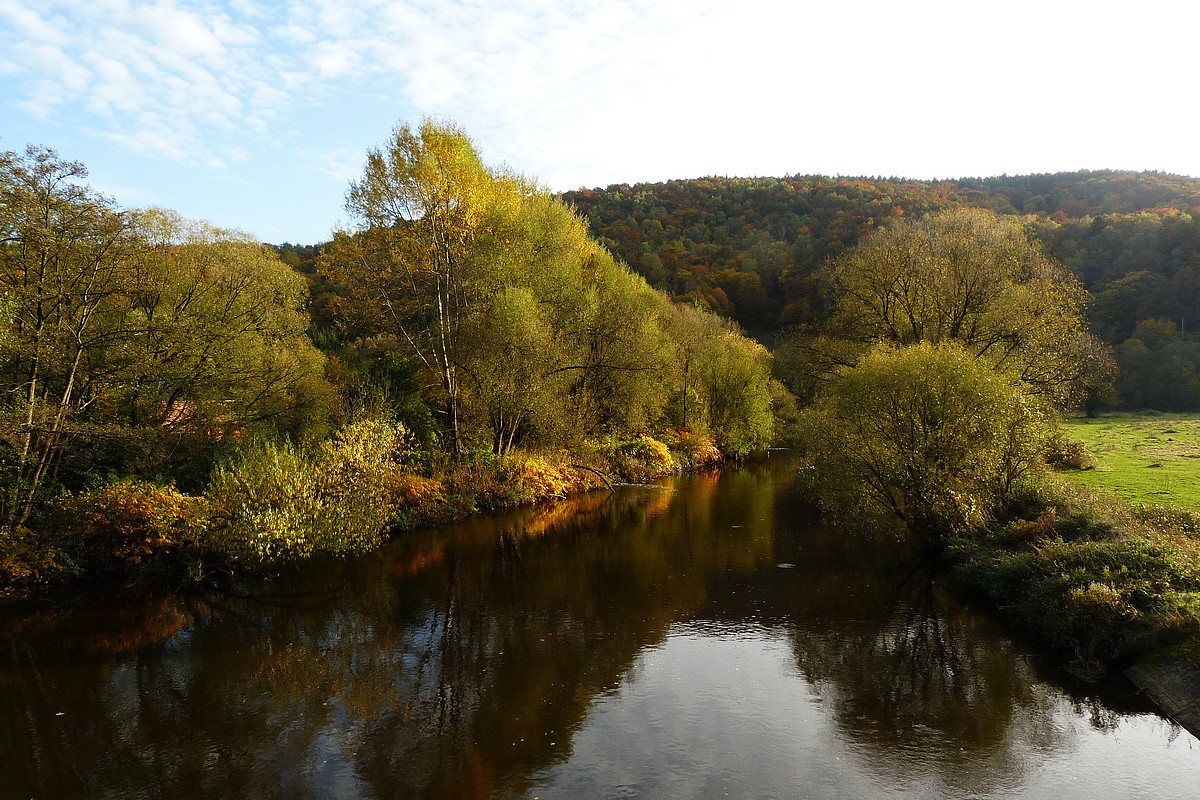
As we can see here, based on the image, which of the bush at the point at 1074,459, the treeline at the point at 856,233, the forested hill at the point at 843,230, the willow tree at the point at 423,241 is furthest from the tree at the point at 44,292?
the forested hill at the point at 843,230

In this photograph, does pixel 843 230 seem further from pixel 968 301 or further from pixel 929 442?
pixel 929 442

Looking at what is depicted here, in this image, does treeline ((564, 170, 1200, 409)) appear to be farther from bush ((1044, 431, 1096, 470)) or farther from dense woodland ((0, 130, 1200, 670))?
bush ((1044, 431, 1096, 470))

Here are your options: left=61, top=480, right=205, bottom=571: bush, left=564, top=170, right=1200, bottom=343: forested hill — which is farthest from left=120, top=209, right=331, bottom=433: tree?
left=564, top=170, right=1200, bottom=343: forested hill

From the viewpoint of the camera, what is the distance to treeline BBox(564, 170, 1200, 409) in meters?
61.0

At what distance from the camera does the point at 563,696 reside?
458 inches

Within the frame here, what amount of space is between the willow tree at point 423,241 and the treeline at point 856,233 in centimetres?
3133

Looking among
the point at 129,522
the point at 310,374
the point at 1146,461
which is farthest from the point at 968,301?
the point at 129,522

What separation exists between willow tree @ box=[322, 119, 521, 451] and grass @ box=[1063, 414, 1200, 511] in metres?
23.4

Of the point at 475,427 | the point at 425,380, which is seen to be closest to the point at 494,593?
the point at 475,427

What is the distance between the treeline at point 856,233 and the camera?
6103cm

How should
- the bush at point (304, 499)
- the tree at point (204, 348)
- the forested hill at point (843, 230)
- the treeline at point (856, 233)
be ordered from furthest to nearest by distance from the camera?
the forested hill at point (843, 230) < the treeline at point (856, 233) < the tree at point (204, 348) < the bush at point (304, 499)

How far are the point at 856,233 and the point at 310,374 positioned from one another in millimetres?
65519

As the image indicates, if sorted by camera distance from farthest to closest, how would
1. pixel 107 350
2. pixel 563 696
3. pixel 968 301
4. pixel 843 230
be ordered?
pixel 843 230 < pixel 968 301 < pixel 107 350 < pixel 563 696

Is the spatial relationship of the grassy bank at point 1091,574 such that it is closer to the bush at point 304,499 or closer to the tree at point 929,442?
the tree at point 929,442
